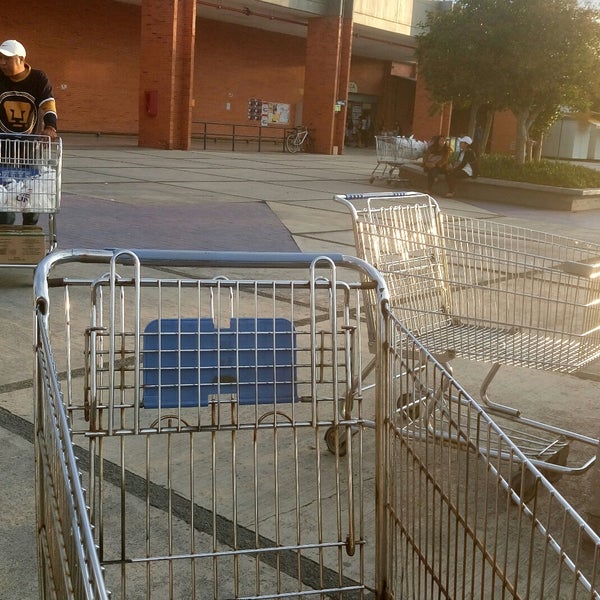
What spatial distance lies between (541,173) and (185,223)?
8.94 m

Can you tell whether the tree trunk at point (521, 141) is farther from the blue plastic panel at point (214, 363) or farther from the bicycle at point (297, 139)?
the blue plastic panel at point (214, 363)

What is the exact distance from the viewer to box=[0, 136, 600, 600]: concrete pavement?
11.0 feet

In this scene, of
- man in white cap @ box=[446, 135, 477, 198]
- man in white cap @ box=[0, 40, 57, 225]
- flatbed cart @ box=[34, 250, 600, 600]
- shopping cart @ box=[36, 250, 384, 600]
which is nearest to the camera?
flatbed cart @ box=[34, 250, 600, 600]

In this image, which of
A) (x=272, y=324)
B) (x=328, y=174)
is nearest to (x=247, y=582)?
(x=272, y=324)

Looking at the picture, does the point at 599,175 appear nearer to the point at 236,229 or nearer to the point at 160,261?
the point at 236,229

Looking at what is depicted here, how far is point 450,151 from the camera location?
16234 mm

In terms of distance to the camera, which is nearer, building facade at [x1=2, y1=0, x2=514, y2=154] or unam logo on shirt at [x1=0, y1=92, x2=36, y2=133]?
unam logo on shirt at [x1=0, y1=92, x2=36, y2=133]

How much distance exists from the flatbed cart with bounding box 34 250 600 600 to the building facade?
73.9ft

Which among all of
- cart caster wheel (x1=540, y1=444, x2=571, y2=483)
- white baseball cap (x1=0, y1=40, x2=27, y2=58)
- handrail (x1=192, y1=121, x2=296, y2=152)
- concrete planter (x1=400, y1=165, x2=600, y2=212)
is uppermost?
white baseball cap (x1=0, y1=40, x2=27, y2=58)

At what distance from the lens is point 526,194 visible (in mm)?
15633

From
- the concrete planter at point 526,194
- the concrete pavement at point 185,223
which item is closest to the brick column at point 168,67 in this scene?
the concrete pavement at point 185,223

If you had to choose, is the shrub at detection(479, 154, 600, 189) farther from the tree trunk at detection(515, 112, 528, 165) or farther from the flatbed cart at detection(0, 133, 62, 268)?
the flatbed cart at detection(0, 133, 62, 268)

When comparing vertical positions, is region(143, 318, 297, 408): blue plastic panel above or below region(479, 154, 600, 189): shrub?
below

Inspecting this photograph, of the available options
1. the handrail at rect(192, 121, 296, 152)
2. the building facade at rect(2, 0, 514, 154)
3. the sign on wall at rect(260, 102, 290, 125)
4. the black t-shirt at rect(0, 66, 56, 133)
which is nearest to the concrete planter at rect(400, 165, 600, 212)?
the black t-shirt at rect(0, 66, 56, 133)
